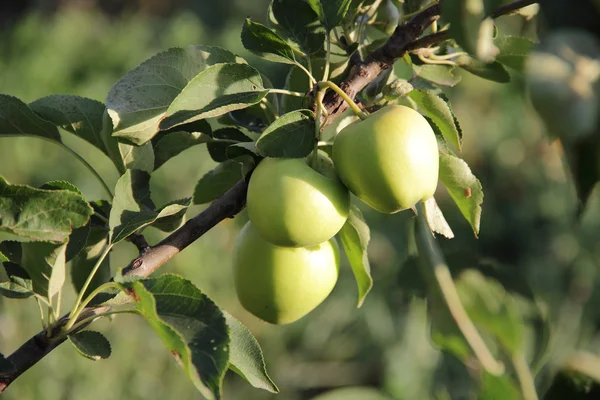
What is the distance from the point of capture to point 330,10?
2.01 feet

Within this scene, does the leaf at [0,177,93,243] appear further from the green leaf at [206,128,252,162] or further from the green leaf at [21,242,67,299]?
the green leaf at [206,128,252,162]

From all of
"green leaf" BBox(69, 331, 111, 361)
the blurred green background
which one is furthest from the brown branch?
the blurred green background

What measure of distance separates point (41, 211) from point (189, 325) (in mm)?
155

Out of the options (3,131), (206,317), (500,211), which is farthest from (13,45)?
(206,317)

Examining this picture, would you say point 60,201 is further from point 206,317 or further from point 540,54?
point 540,54

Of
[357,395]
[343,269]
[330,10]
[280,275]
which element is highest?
[330,10]

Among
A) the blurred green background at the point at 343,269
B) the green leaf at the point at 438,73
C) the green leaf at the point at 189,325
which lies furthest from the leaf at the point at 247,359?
the blurred green background at the point at 343,269

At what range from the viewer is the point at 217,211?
619mm

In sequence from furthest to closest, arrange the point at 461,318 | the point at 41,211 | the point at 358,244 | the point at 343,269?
the point at 343,269 → the point at 358,244 → the point at 41,211 → the point at 461,318

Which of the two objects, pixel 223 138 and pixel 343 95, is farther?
pixel 223 138

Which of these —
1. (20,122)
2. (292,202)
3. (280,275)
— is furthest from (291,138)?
(20,122)

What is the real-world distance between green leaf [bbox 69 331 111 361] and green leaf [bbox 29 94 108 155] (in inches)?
7.4

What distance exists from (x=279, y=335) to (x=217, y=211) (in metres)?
2.16

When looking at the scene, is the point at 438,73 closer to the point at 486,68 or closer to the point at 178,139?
the point at 486,68
